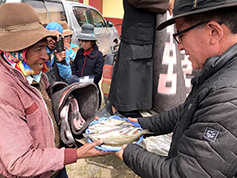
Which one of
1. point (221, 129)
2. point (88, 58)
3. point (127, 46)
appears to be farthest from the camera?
point (88, 58)

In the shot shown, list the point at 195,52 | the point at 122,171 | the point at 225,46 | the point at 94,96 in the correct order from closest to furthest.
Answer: the point at 225,46 < the point at 195,52 < the point at 94,96 < the point at 122,171

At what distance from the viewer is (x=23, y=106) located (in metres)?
1.29

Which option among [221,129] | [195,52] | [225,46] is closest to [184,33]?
[195,52]

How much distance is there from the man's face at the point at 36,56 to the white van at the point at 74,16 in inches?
109

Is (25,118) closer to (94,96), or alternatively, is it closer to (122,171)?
(94,96)

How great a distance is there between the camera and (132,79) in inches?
85.8

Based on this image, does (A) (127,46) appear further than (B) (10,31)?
Yes

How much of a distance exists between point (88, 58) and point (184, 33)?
2794mm

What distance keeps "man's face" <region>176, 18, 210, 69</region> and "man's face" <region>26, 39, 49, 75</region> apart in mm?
988

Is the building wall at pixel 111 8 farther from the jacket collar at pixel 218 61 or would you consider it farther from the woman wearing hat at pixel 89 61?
the jacket collar at pixel 218 61

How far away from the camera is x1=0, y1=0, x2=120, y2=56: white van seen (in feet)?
17.0

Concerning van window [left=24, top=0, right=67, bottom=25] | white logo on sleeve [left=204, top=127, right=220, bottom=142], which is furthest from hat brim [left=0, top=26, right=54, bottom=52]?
van window [left=24, top=0, right=67, bottom=25]

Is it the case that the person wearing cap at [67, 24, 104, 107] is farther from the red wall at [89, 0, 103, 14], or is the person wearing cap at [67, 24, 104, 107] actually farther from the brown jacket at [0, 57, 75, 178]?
the red wall at [89, 0, 103, 14]

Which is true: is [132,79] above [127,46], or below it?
below
